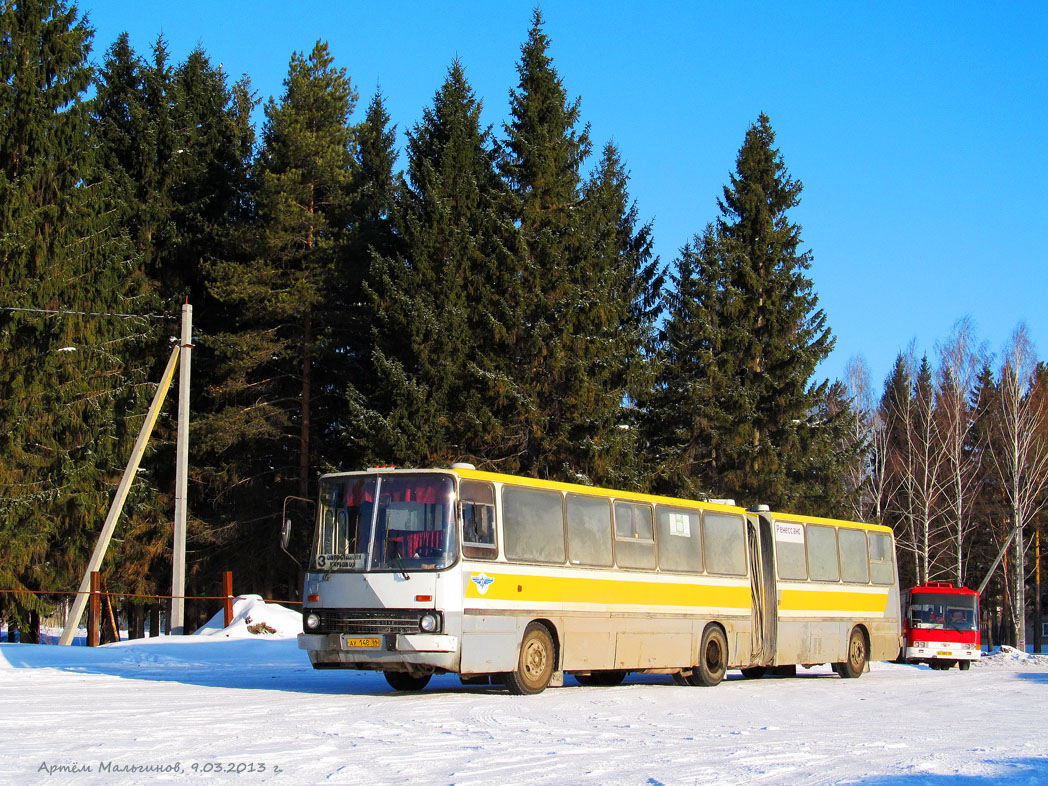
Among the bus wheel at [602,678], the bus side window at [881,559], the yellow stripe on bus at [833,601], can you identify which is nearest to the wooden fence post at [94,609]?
the bus wheel at [602,678]

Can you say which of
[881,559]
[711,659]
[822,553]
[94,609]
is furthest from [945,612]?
[94,609]

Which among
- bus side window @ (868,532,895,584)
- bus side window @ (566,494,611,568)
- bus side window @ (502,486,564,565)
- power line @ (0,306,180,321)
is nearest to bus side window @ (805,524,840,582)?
bus side window @ (868,532,895,584)

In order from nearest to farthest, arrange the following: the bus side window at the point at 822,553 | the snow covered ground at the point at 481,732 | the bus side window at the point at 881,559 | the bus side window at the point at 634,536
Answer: the snow covered ground at the point at 481,732 → the bus side window at the point at 634,536 → the bus side window at the point at 822,553 → the bus side window at the point at 881,559

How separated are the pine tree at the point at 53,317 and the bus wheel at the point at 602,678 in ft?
64.9

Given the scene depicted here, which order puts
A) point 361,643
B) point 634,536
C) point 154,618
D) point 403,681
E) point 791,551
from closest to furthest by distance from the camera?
1. point 361,643
2. point 403,681
3. point 634,536
4. point 791,551
5. point 154,618

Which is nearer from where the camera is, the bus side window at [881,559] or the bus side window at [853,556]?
the bus side window at [853,556]

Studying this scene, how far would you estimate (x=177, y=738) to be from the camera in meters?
10.3

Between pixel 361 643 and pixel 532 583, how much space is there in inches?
97.6

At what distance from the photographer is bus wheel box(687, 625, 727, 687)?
65.6ft

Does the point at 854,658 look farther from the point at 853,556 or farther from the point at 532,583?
the point at 532,583

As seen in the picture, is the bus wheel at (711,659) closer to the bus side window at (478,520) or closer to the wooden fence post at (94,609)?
the bus side window at (478,520)

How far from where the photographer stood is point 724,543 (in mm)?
21109

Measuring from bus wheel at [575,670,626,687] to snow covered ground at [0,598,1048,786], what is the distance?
1.13ft

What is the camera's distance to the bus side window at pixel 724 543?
20.7 meters
